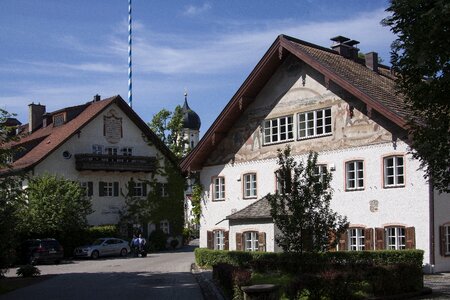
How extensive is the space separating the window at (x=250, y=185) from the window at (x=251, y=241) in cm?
265

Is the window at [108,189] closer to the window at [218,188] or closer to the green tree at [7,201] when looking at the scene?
the window at [218,188]

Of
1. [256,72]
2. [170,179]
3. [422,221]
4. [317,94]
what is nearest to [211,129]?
[256,72]

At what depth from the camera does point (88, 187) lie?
4878 cm

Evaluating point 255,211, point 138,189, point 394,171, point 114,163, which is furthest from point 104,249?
point 394,171

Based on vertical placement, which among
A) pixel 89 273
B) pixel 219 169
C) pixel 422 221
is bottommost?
pixel 89 273

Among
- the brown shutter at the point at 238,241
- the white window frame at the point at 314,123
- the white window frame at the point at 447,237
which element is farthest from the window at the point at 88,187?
the white window frame at the point at 447,237

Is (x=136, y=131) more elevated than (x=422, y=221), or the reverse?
(x=136, y=131)

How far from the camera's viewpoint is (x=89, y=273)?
30.0m

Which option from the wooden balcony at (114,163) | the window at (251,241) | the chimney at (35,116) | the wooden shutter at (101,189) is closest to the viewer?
the window at (251,241)

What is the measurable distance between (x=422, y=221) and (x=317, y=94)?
7724mm

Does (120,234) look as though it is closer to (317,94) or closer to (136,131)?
(136,131)

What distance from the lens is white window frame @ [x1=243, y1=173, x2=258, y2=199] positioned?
3312 cm

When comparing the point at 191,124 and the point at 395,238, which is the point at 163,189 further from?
the point at 191,124

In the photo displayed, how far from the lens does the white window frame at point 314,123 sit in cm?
2959
